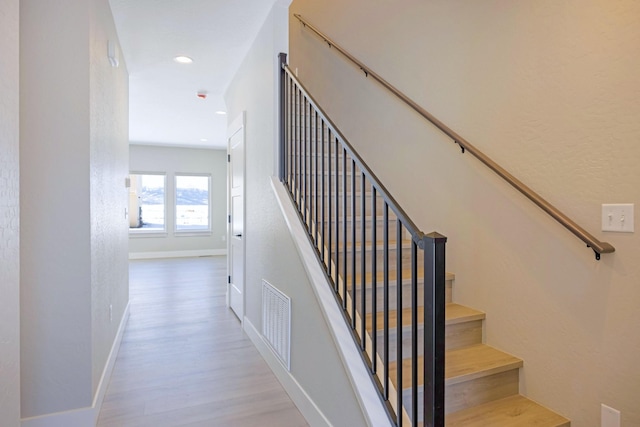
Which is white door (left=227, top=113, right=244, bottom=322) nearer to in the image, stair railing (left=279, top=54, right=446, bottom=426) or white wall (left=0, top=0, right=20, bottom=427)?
stair railing (left=279, top=54, right=446, bottom=426)

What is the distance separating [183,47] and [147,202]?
6502 mm

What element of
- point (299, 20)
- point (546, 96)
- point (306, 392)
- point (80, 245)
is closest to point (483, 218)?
point (546, 96)

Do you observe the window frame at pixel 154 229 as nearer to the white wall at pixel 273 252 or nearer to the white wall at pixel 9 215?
the white wall at pixel 273 252

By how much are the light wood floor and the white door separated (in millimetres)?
262

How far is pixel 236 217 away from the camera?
4180 mm

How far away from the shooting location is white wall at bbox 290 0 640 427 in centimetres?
151

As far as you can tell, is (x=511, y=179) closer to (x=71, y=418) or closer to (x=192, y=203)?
(x=71, y=418)

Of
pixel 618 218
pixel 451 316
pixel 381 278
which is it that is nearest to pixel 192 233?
pixel 381 278

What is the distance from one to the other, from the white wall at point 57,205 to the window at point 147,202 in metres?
7.40

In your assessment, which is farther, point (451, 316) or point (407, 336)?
point (451, 316)

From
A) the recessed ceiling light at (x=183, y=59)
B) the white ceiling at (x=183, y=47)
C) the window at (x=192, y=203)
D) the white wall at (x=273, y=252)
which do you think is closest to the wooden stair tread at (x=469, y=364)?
the white wall at (x=273, y=252)

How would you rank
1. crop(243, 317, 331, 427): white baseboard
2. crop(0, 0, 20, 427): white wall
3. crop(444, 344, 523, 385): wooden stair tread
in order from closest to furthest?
1. crop(0, 0, 20, 427): white wall
2. crop(444, 344, 523, 385): wooden stair tread
3. crop(243, 317, 331, 427): white baseboard

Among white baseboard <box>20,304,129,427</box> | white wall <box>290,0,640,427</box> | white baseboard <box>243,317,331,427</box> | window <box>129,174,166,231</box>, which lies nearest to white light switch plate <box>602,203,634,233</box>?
white wall <box>290,0,640,427</box>

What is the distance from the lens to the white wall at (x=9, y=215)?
1.32 m
